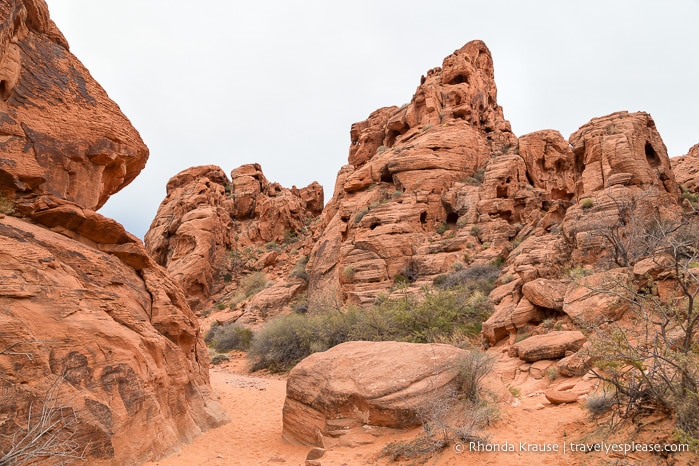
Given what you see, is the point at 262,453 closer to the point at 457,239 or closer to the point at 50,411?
the point at 50,411

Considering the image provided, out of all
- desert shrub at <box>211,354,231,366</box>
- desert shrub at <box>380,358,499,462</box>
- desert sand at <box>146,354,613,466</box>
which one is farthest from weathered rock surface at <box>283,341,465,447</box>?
desert shrub at <box>211,354,231,366</box>

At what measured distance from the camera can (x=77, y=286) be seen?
6.88 metres

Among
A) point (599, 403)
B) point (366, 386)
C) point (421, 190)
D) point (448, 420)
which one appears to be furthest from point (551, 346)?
point (421, 190)

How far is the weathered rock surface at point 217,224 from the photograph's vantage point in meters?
32.2

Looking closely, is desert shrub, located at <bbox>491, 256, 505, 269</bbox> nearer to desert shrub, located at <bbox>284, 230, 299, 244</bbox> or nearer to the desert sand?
the desert sand

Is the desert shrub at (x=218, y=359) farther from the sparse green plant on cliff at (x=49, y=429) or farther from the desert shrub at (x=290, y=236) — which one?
the desert shrub at (x=290, y=236)

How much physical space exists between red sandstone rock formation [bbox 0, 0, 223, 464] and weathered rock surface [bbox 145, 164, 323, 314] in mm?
17667

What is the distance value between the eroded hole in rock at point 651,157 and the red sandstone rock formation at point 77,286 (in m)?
20.5

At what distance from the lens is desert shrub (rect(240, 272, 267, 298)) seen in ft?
103

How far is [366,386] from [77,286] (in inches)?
209

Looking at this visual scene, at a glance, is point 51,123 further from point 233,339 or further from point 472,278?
point 233,339

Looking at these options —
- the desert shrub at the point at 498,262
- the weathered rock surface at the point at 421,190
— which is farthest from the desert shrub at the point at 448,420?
the weathered rock surface at the point at 421,190

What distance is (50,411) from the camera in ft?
17.0

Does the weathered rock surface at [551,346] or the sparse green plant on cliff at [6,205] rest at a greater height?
the sparse green plant on cliff at [6,205]
